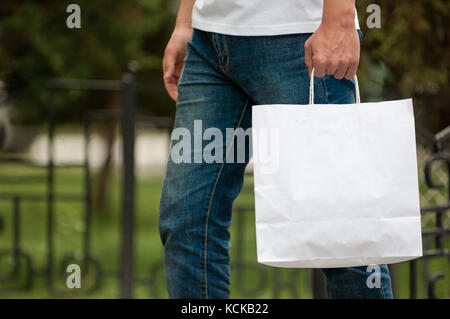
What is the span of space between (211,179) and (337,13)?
1.61 feet

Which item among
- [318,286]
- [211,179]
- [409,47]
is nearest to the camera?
[211,179]

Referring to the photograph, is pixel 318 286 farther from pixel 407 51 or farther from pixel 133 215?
pixel 407 51

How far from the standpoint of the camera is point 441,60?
344cm

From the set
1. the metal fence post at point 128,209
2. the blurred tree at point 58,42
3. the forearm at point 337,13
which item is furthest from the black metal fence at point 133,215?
the forearm at point 337,13

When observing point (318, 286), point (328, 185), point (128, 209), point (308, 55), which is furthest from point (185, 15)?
point (128, 209)

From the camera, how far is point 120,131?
4.23 metres

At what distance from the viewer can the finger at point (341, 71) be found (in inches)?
58.5

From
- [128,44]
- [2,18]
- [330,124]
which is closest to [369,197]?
[330,124]

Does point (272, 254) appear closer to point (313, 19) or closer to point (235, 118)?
point (235, 118)

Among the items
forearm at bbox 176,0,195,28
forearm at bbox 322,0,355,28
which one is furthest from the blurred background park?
forearm at bbox 322,0,355,28

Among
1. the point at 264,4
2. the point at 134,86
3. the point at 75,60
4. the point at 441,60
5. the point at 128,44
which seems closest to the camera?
the point at 264,4

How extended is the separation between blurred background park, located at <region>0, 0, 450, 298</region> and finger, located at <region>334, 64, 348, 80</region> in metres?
0.74

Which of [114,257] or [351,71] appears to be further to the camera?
[114,257]

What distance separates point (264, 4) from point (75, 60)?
441 cm
